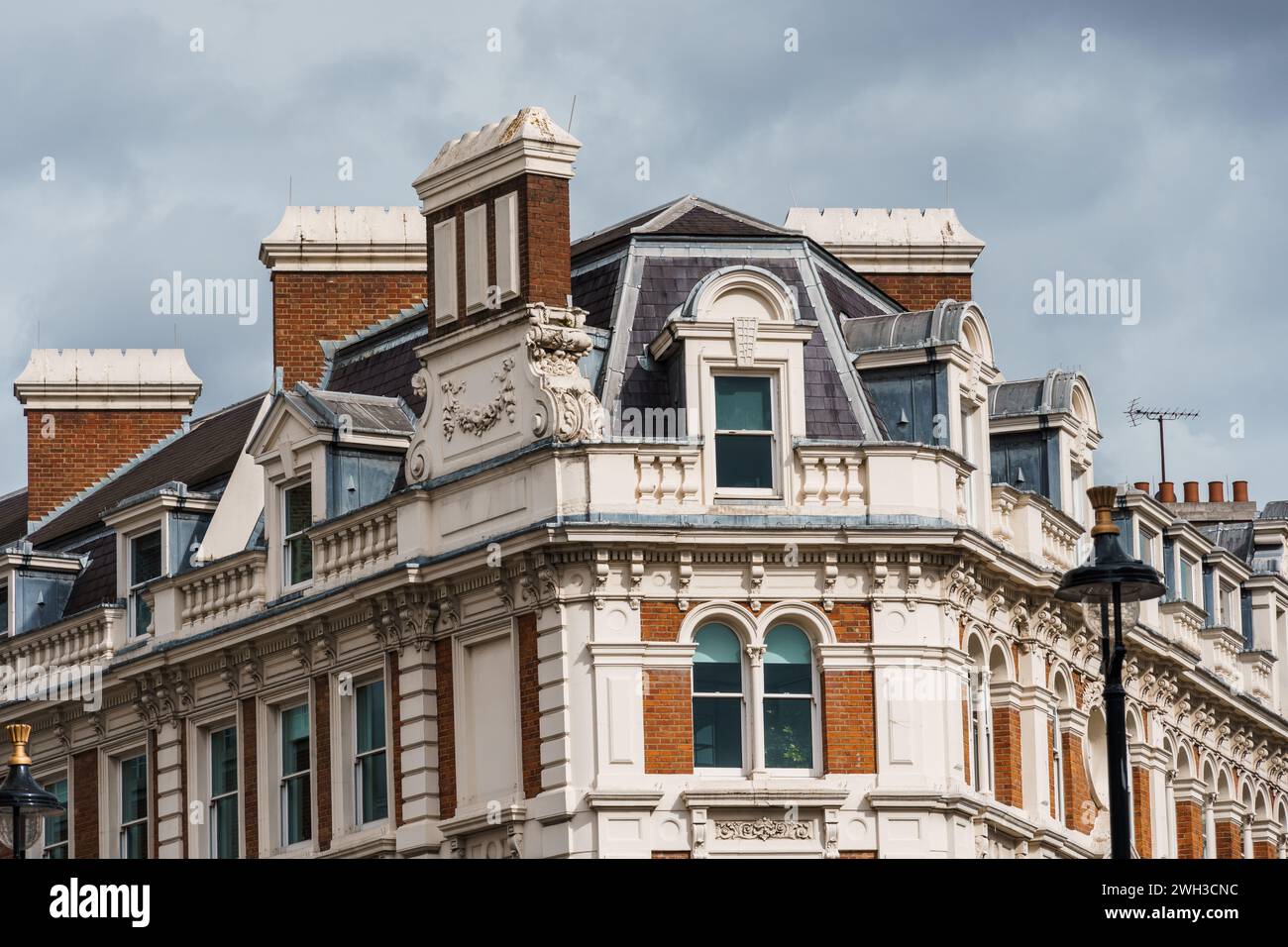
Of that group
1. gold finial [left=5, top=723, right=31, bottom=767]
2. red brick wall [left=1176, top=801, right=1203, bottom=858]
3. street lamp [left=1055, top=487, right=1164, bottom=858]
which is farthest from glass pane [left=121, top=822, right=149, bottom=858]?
street lamp [left=1055, top=487, right=1164, bottom=858]

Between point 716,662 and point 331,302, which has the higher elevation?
point 331,302

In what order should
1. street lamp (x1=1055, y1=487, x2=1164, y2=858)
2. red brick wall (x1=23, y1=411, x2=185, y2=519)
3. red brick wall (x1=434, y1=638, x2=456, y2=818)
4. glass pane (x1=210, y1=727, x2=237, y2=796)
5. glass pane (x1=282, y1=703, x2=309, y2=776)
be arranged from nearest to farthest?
1. street lamp (x1=1055, y1=487, x2=1164, y2=858)
2. red brick wall (x1=434, y1=638, x2=456, y2=818)
3. glass pane (x1=282, y1=703, x2=309, y2=776)
4. glass pane (x1=210, y1=727, x2=237, y2=796)
5. red brick wall (x1=23, y1=411, x2=185, y2=519)

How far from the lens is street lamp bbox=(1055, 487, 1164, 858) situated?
2609cm

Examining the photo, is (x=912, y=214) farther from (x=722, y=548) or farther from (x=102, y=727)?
(x=102, y=727)

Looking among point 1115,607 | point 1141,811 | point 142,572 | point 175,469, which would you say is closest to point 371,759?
point 142,572

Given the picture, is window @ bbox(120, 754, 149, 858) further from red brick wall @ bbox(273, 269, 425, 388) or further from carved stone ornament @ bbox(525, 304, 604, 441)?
carved stone ornament @ bbox(525, 304, 604, 441)

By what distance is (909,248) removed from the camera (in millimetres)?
47312

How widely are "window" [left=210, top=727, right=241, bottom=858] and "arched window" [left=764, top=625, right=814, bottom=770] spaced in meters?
8.65

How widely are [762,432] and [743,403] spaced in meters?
0.45

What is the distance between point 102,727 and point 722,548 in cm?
1182

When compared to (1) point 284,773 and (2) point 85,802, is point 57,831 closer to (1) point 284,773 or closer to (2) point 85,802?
(2) point 85,802

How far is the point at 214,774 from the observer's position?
1715 inches

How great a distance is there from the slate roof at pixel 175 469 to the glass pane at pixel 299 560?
164 inches

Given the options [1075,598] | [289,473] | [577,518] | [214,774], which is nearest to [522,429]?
[577,518]
